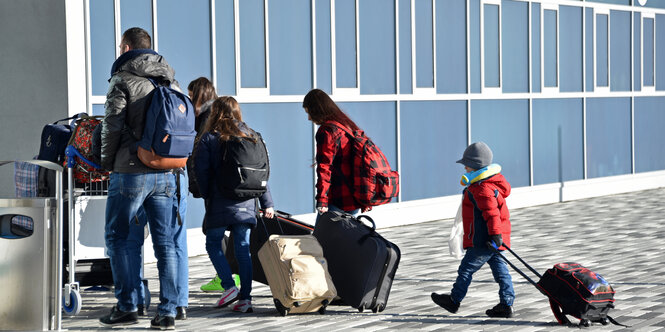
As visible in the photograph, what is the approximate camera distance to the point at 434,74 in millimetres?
15266

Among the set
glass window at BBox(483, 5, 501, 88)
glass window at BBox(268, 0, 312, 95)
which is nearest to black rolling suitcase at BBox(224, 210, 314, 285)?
glass window at BBox(268, 0, 312, 95)

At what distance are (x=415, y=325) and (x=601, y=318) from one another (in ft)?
4.00

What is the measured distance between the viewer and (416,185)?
14.9 m

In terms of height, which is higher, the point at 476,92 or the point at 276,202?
the point at 476,92

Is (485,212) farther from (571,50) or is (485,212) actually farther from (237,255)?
(571,50)

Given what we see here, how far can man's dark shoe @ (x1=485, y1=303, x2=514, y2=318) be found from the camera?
300 inches

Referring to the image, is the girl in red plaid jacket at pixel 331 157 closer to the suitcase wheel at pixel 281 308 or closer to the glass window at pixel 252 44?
the suitcase wheel at pixel 281 308

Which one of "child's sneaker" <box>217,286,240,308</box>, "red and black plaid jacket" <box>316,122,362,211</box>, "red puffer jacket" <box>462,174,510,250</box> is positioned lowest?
"child's sneaker" <box>217,286,240,308</box>

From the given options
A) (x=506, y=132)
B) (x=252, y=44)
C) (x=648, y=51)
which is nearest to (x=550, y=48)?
(x=506, y=132)

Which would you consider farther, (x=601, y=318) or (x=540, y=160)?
(x=540, y=160)

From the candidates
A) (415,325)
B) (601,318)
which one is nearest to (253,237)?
(415,325)

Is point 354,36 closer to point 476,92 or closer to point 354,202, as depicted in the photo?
point 476,92

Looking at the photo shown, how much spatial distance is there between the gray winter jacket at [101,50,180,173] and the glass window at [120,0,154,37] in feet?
13.0

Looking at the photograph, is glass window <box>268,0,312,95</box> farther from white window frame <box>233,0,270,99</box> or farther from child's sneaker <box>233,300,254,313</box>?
child's sneaker <box>233,300,254,313</box>
